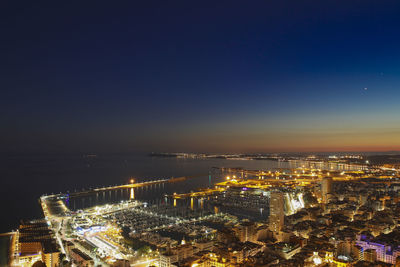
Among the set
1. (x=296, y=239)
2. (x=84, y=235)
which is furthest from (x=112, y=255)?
(x=296, y=239)

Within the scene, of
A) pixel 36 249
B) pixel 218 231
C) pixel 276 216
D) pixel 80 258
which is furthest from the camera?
pixel 276 216

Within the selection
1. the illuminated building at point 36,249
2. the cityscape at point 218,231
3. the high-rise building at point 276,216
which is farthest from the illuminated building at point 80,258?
the high-rise building at point 276,216

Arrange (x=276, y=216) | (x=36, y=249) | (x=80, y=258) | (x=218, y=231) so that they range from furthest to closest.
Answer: (x=276, y=216) < (x=218, y=231) < (x=36, y=249) < (x=80, y=258)

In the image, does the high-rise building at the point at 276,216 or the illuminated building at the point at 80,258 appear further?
the high-rise building at the point at 276,216

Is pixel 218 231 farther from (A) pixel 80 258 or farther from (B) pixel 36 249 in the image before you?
(B) pixel 36 249

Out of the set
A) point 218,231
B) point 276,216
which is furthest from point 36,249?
point 276,216

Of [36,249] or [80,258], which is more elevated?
[36,249]

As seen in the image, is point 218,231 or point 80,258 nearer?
point 80,258

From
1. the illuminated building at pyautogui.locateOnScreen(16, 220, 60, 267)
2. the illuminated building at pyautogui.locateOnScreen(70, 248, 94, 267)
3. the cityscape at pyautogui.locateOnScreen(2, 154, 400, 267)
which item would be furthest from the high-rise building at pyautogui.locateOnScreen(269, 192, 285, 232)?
the illuminated building at pyautogui.locateOnScreen(16, 220, 60, 267)

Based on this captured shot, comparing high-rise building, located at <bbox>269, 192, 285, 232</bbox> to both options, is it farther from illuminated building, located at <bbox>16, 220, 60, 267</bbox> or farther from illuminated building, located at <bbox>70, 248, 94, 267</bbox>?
illuminated building, located at <bbox>16, 220, 60, 267</bbox>

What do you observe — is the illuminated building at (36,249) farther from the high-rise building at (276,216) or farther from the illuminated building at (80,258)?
the high-rise building at (276,216)

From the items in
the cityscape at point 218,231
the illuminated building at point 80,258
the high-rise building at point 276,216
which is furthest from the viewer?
the high-rise building at point 276,216

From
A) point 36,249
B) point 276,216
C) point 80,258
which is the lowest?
point 80,258
